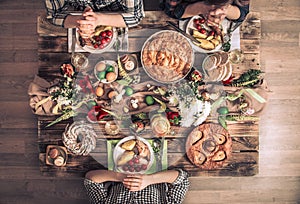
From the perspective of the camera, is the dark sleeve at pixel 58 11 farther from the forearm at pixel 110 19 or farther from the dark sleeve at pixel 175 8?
the dark sleeve at pixel 175 8

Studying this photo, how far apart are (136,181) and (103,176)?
8.1 inches

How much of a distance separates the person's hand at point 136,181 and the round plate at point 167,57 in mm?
590

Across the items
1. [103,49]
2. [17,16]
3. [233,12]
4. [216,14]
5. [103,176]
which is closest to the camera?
[216,14]

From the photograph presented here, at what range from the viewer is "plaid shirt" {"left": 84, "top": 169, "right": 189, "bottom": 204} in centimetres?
196

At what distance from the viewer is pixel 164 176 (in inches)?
76.0

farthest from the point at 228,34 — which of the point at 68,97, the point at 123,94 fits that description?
the point at 68,97

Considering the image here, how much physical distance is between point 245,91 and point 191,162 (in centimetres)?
52

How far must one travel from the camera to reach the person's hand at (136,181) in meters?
1.91

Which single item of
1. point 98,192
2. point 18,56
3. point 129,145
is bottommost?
point 98,192

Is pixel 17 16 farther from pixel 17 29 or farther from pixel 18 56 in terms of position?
pixel 18 56

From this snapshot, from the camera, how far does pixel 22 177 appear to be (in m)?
2.56

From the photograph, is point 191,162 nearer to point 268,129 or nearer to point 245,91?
point 245,91

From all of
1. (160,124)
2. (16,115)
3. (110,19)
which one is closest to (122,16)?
(110,19)

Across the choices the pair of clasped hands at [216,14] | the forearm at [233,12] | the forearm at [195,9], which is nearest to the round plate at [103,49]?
the forearm at [195,9]
